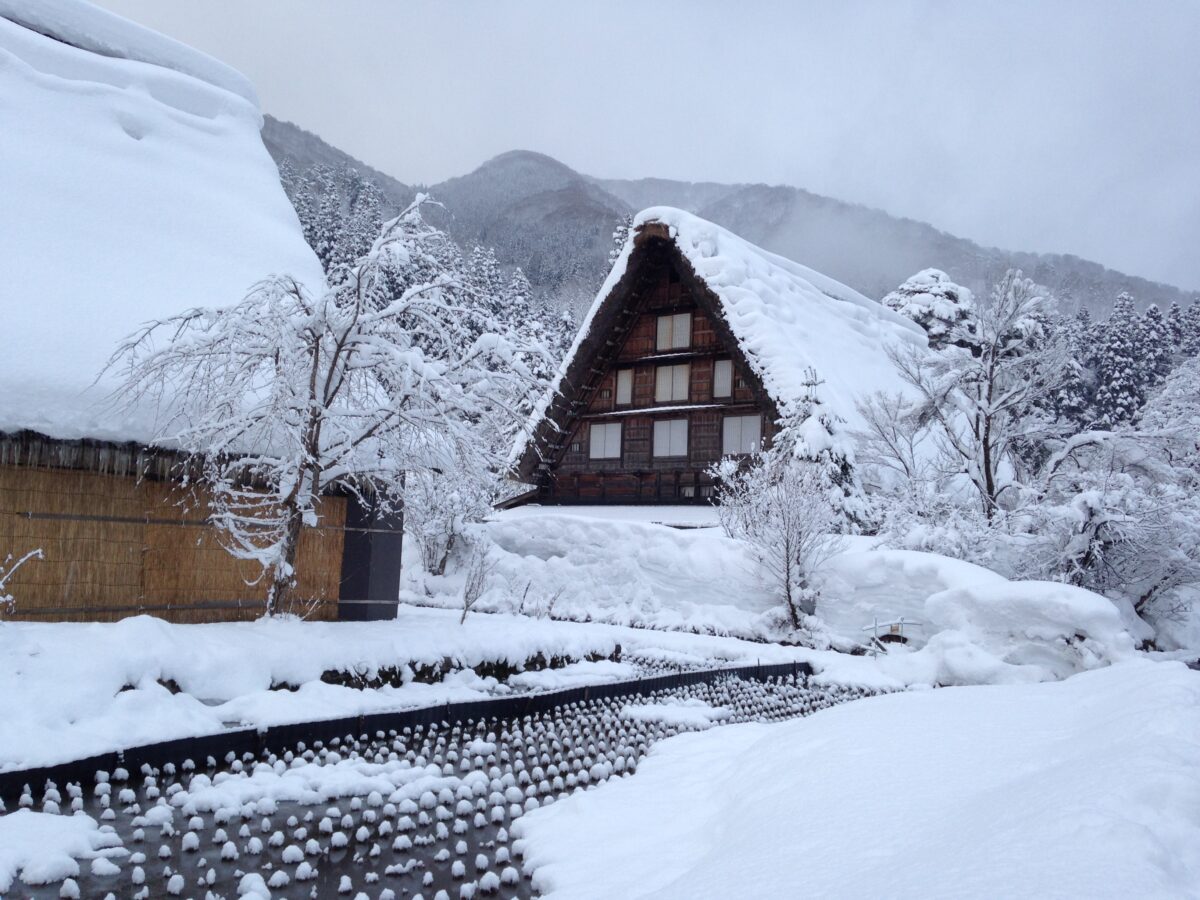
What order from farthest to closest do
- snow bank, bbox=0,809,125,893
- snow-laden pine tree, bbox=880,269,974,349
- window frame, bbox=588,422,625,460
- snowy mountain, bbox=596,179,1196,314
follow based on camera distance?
snowy mountain, bbox=596,179,1196,314, snow-laden pine tree, bbox=880,269,974,349, window frame, bbox=588,422,625,460, snow bank, bbox=0,809,125,893

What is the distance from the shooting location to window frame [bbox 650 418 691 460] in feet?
70.2

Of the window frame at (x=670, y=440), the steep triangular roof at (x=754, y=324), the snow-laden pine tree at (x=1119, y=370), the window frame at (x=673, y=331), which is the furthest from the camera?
the snow-laden pine tree at (x=1119, y=370)

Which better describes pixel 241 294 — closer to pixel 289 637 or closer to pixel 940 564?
pixel 289 637

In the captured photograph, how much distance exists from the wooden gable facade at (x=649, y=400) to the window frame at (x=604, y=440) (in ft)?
0.09

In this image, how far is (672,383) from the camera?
22.1 metres

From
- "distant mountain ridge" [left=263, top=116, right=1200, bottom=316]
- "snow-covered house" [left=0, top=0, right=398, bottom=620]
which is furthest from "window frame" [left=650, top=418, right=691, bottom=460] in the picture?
"distant mountain ridge" [left=263, top=116, right=1200, bottom=316]

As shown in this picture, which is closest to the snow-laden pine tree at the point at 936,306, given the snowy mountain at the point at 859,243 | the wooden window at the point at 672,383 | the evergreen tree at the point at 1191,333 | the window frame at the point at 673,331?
the evergreen tree at the point at 1191,333

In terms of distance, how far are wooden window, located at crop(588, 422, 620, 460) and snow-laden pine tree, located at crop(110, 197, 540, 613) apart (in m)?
13.2

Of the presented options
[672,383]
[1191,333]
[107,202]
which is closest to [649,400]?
[672,383]

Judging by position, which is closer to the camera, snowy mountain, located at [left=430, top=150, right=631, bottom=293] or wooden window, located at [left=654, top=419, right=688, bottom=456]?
wooden window, located at [left=654, top=419, right=688, bottom=456]

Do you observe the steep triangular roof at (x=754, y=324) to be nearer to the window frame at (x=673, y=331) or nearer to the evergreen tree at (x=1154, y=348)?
the window frame at (x=673, y=331)

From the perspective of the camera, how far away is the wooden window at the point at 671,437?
846 inches

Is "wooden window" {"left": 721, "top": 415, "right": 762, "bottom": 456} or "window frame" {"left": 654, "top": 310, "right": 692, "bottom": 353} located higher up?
"window frame" {"left": 654, "top": 310, "right": 692, "bottom": 353}

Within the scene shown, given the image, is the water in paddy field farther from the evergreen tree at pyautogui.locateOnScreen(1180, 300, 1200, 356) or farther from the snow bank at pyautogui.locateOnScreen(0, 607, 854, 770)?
the evergreen tree at pyautogui.locateOnScreen(1180, 300, 1200, 356)
